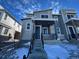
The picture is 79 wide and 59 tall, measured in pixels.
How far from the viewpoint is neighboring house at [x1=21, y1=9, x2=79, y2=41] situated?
796 centimetres

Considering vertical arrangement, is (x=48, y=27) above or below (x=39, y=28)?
above

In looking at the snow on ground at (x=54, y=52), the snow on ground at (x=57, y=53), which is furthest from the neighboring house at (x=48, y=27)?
the snow on ground at (x=57, y=53)

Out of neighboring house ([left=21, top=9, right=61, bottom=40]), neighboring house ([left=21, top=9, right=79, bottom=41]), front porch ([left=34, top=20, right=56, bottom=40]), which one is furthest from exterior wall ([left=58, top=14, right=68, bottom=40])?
front porch ([left=34, top=20, right=56, bottom=40])

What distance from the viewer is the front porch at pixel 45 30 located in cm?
812

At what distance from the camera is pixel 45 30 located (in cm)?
865

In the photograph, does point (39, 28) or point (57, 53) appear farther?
point (39, 28)

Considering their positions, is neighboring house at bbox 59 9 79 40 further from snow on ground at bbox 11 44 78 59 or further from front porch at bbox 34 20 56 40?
snow on ground at bbox 11 44 78 59

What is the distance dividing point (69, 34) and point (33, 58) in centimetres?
582

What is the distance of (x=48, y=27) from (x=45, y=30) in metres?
0.41

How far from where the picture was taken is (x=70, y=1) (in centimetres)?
488

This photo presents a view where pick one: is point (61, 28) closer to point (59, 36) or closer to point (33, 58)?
point (59, 36)

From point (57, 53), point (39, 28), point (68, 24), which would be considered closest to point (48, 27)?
point (39, 28)

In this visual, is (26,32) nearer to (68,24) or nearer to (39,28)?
(39,28)

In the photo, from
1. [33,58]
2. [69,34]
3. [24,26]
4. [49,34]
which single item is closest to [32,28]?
[24,26]
